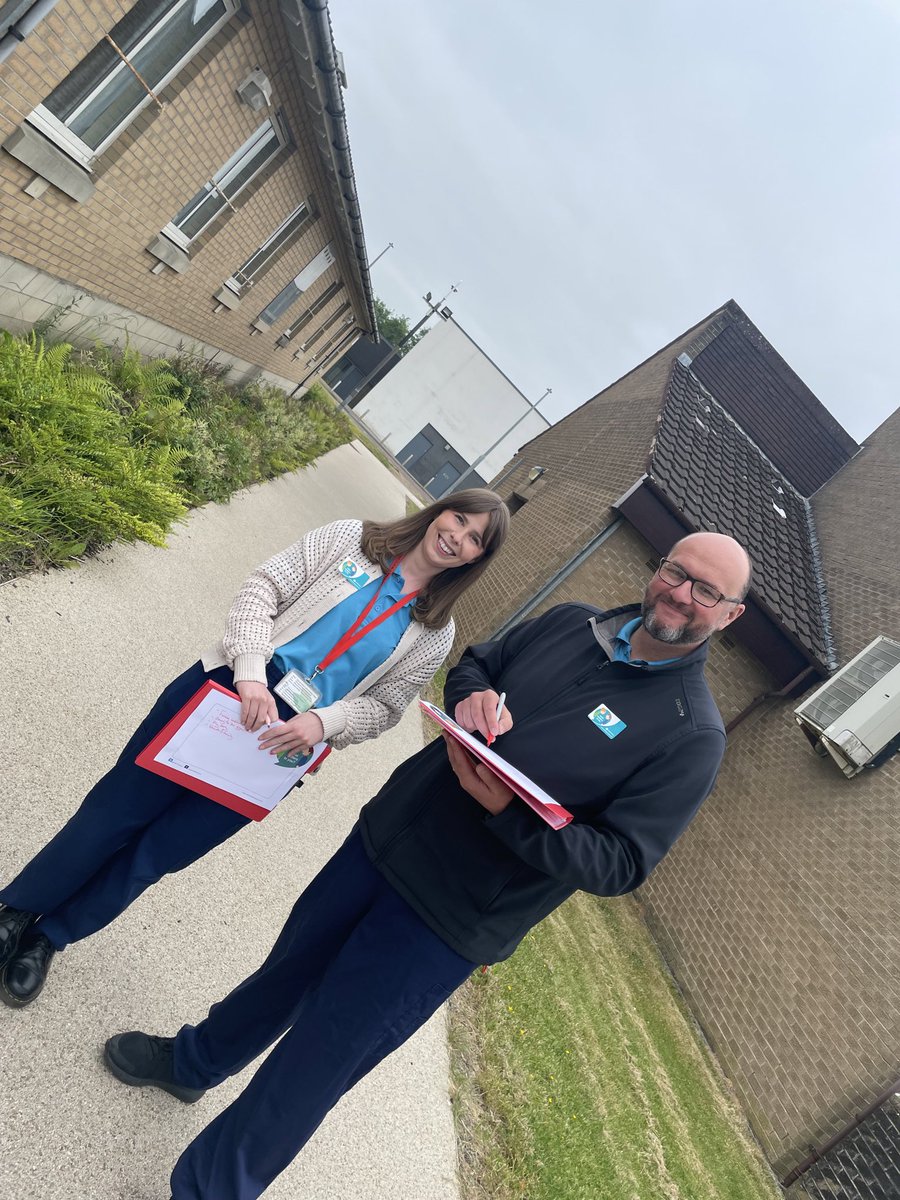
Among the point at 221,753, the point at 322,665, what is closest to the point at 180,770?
the point at 221,753

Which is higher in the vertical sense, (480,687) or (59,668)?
(480,687)

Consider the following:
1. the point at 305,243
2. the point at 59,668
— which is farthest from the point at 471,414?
the point at 59,668

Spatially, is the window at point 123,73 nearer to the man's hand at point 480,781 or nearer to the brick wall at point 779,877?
the man's hand at point 480,781

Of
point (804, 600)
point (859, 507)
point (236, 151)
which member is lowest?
point (236, 151)

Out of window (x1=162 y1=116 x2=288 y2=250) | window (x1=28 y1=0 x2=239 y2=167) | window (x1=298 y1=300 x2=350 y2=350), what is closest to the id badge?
window (x1=28 y1=0 x2=239 y2=167)

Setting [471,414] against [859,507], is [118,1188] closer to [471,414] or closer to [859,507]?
[859,507]

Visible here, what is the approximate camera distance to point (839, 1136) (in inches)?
224

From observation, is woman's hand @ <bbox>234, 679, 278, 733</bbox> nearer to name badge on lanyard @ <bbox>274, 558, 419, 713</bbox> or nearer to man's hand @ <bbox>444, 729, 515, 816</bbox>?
name badge on lanyard @ <bbox>274, 558, 419, 713</bbox>

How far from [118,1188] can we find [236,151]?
10.1 m

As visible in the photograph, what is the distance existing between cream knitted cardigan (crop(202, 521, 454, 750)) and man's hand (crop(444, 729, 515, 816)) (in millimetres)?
526

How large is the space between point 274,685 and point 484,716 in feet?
2.58

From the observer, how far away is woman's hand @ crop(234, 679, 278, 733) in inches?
87.5

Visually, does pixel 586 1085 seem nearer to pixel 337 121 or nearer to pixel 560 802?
pixel 560 802

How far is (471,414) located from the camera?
38.4m
